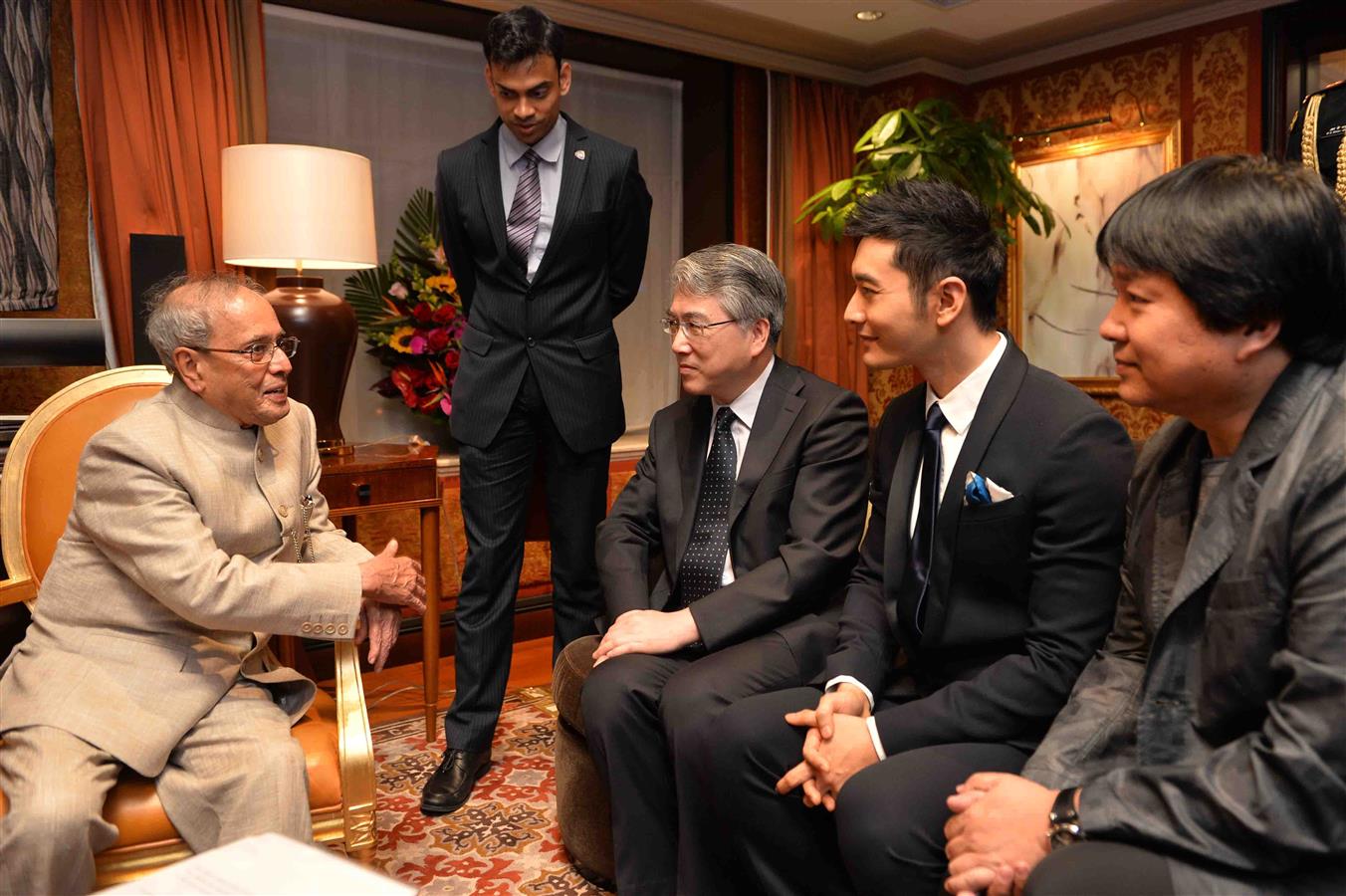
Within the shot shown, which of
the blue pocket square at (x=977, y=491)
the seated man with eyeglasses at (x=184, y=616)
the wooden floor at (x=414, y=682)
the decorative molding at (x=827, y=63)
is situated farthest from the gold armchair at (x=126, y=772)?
the decorative molding at (x=827, y=63)

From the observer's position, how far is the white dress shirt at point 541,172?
2678 millimetres

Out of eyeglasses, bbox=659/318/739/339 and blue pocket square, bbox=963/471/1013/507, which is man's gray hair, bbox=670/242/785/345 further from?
blue pocket square, bbox=963/471/1013/507

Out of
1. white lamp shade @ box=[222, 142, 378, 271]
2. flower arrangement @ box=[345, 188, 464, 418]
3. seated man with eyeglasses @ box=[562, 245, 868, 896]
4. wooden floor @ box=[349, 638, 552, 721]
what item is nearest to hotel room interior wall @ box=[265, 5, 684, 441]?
flower arrangement @ box=[345, 188, 464, 418]

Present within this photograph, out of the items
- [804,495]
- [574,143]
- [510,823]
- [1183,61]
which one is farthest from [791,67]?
[510,823]

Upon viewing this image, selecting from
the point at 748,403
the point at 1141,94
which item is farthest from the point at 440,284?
the point at 1141,94

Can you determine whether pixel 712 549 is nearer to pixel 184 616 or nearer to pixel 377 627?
pixel 377 627

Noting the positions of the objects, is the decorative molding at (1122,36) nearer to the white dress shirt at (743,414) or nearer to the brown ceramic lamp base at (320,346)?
the white dress shirt at (743,414)

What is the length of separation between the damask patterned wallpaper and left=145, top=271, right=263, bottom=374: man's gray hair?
12.8 feet

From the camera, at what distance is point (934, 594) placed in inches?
69.1

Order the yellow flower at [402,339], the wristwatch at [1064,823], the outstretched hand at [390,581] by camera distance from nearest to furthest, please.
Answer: the wristwatch at [1064,823] < the outstretched hand at [390,581] < the yellow flower at [402,339]

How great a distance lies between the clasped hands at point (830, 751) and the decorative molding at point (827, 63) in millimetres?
3724

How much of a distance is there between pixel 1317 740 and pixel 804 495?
1173mm

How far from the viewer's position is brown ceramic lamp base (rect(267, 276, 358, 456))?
3135mm

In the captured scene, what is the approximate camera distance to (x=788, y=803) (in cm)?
175
